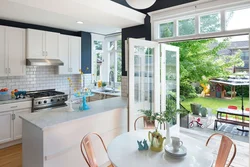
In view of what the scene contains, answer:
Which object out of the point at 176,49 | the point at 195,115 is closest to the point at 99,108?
the point at 176,49

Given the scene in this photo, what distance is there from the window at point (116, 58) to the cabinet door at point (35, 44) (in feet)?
6.93

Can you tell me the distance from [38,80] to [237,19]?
436cm

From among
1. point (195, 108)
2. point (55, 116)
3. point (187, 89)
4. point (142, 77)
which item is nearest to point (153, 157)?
point (55, 116)

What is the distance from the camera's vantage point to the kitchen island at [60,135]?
1.97 metres

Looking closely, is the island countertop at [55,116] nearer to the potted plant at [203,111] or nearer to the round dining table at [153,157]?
the round dining table at [153,157]

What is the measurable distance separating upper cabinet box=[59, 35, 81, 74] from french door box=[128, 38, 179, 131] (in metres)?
2.34

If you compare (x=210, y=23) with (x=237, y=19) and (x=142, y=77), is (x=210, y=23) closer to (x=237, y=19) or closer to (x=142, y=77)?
(x=237, y=19)

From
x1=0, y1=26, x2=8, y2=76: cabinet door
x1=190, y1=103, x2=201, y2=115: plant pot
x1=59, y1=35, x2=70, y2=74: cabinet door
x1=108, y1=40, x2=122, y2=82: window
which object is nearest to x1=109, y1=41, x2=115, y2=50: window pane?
x1=108, y1=40, x2=122, y2=82: window

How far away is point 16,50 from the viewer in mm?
3641

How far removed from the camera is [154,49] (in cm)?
333

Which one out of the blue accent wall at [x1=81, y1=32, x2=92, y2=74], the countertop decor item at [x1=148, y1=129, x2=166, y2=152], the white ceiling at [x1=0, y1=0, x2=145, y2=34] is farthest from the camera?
the blue accent wall at [x1=81, y1=32, x2=92, y2=74]

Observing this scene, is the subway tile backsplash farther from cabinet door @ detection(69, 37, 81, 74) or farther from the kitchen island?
the kitchen island

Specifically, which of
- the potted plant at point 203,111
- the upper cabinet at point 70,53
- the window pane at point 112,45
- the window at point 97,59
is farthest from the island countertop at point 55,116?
the potted plant at point 203,111

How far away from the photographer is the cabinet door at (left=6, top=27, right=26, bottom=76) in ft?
11.6
